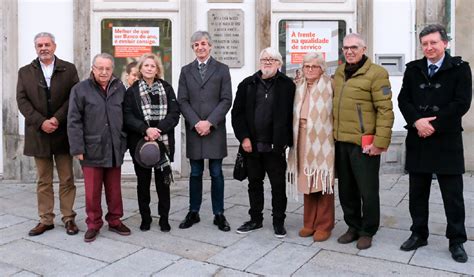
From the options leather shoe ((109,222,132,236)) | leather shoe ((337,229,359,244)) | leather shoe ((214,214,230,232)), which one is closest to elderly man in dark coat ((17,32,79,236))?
leather shoe ((109,222,132,236))

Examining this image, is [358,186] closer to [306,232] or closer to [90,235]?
[306,232]

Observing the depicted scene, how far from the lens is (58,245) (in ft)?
15.2

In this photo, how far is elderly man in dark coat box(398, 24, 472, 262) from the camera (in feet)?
13.6

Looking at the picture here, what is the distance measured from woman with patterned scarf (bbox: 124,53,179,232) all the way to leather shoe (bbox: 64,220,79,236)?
650 millimetres

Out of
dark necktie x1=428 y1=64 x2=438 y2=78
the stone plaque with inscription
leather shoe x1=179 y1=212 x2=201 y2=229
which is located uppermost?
the stone plaque with inscription

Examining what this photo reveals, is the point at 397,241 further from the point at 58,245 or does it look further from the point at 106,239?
the point at 58,245

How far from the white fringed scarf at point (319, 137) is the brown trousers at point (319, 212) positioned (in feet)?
0.55

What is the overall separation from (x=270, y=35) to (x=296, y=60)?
522 millimetres

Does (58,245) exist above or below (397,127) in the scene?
below

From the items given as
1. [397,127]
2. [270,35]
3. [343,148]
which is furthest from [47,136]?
[397,127]

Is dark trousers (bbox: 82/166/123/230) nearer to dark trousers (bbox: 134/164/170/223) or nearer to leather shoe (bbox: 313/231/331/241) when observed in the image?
dark trousers (bbox: 134/164/170/223)

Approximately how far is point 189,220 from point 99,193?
36.1 inches

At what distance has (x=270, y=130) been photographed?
4.77 m

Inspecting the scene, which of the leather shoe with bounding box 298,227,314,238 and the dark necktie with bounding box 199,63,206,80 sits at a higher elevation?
the dark necktie with bounding box 199,63,206,80
